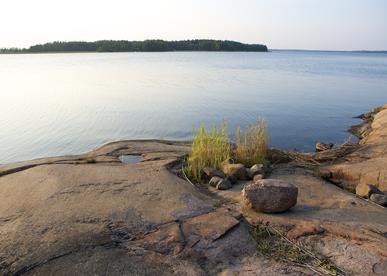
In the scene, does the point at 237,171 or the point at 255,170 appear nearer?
the point at 237,171

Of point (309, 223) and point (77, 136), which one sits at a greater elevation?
point (309, 223)

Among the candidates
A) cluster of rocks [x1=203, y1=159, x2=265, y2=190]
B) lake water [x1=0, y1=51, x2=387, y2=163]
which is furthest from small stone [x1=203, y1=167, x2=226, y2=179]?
lake water [x1=0, y1=51, x2=387, y2=163]

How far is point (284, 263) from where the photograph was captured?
3.93 metres

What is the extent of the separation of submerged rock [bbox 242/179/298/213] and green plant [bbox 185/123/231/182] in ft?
5.44

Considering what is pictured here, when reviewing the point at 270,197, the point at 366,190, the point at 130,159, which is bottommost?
the point at 130,159

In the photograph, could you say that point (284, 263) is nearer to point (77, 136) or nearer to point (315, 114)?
point (77, 136)

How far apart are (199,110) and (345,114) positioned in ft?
20.2

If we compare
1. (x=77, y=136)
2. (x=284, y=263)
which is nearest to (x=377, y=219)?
(x=284, y=263)

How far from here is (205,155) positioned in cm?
716

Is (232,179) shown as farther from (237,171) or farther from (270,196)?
(270,196)

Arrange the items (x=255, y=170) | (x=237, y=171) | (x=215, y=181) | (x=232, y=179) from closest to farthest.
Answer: (x=215, y=181), (x=232, y=179), (x=237, y=171), (x=255, y=170)

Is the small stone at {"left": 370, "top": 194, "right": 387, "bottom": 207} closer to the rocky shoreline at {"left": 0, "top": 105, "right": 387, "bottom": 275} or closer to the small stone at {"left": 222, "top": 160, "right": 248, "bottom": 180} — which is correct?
the rocky shoreline at {"left": 0, "top": 105, "right": 387, "bottom": 275}

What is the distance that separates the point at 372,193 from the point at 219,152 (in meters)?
2.62

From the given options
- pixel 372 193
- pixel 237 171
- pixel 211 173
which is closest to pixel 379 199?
pixel 372 193
